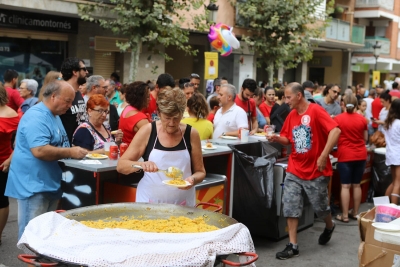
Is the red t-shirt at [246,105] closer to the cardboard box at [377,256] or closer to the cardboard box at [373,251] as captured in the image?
the cardboard box at [373,251]

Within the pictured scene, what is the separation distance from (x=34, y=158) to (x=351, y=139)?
5.22 meters

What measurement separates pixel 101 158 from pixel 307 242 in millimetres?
3340

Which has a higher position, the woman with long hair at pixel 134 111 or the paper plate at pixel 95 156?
the woman with long hair at pixel 134 111

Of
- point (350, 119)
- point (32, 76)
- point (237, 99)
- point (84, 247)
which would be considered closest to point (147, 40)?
point (32, 76)

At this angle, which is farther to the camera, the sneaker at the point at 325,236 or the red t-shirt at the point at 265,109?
the red t-shirt at the point at 265,109

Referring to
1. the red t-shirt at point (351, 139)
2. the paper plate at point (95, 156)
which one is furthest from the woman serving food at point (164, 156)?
the red t-shirt at point (351, 139)

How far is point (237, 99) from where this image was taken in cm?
952

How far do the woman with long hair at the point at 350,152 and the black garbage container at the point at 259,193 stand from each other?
1.52 metres

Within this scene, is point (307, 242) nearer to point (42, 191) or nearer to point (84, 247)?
point (42, 191)

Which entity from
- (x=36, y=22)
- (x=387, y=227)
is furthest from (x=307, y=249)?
(x=36, y=22)

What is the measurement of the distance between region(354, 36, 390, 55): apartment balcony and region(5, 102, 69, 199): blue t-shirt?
106 ft

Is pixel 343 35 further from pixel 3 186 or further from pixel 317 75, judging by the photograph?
pixel 3 186

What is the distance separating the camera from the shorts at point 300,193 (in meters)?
6.59

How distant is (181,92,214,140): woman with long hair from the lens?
7.14m
